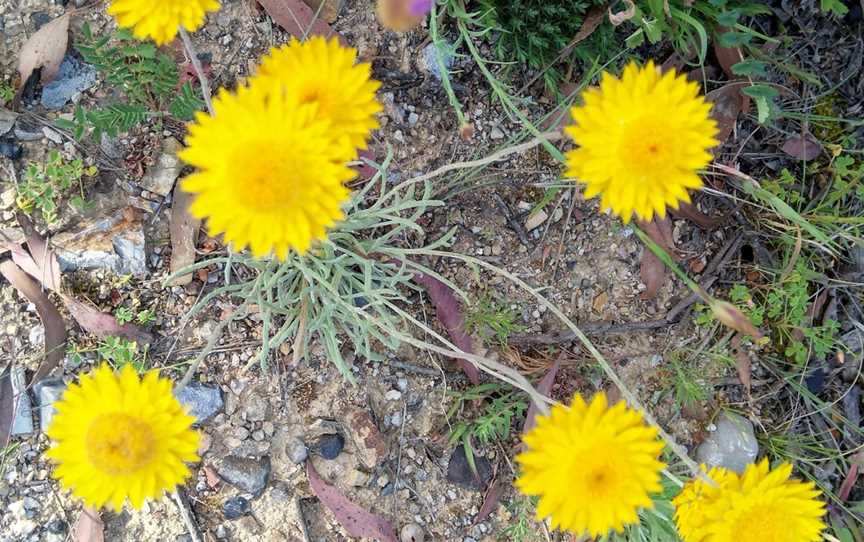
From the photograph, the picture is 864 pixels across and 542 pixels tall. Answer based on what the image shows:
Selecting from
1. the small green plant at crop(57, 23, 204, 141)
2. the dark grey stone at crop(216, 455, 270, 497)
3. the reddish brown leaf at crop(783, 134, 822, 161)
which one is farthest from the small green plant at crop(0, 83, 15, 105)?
the reddish brown leaf at crop(783, 134, 822, 161)

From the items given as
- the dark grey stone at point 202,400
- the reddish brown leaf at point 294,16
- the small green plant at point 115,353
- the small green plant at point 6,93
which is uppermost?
the reddish brown leaf at point 294,16

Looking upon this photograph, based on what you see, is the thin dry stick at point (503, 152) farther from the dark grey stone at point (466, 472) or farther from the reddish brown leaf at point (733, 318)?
the dark grey stone at point (466, 472)

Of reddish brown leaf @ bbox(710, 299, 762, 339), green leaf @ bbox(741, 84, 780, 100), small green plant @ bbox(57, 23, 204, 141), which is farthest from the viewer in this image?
green leaf @ bbox(741, 84, 780, 100)

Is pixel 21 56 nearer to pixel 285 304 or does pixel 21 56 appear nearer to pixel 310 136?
pixel 285 304

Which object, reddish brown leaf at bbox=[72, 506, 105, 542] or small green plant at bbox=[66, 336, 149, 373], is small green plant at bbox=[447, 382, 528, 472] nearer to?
small green plant at bbox=[66, 336, 149, 373]

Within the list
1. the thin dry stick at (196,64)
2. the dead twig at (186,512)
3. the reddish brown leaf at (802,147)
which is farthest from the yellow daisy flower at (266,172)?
the reddish brown leaf at (802,147)

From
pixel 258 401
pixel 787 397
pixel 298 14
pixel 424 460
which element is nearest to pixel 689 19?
pixel 298 14
